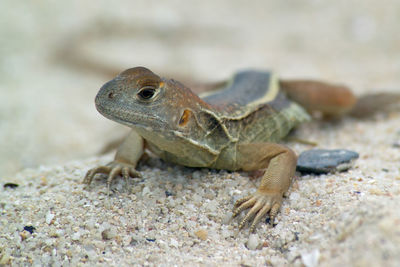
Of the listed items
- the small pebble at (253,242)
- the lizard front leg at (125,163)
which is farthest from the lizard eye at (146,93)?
the small pebble at (253,242)

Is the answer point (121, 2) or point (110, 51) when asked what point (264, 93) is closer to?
point (110, 51)

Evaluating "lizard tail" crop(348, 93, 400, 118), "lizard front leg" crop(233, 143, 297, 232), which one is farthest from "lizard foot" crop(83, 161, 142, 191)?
"lizard tail" crop(348, 93, 400, 118)

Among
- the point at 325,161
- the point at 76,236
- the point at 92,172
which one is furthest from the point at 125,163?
the point at 325,161

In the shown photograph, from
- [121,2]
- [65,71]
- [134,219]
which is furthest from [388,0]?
[134,219]

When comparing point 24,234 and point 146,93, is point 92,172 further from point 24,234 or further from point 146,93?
point 146,93

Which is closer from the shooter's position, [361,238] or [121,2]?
[361,238]

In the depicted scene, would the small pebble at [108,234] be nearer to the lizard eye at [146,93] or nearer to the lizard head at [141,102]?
the lizard head at [141,102]

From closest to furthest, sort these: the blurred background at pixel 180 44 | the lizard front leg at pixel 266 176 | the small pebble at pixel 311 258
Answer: the small pebble at pixel 311 258
the lizard front leg at pixel 266 176
the blurred background at pixel 180 44
